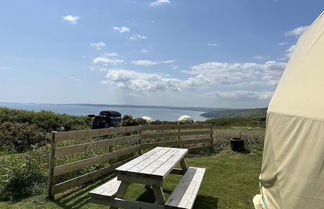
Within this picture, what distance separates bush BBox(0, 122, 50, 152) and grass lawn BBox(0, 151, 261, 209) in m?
7.39

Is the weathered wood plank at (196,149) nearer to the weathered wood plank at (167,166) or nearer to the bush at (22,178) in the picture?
the weathered wood plank at (167,166)

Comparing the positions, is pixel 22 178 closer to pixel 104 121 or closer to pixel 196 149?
pixel 196 149

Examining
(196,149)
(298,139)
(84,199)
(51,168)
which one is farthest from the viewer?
(196,149)

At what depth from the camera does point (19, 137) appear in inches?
499

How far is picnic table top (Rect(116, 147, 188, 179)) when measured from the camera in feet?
13.1

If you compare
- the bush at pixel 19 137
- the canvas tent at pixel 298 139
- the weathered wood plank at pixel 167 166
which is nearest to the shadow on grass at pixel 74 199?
the weathered wood plank at pixel 167 166

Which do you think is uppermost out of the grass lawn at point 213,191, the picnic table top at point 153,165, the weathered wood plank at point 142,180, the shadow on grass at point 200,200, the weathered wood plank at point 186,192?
the picnic table top at point 153,165

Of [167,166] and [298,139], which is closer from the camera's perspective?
[298,139]

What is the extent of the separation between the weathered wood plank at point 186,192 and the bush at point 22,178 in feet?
9.30

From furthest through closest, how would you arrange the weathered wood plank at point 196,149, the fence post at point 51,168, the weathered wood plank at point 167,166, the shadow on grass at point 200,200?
the weathered wood plank at point 196,149 < the shadow on grass at point 200,200 < the fence post at point 51,168 < the weathered wood plank at point 167,166

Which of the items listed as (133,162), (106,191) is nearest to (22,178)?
(106,191)

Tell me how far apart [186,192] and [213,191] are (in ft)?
6.51

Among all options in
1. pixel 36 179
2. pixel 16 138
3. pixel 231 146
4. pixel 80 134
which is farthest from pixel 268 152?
pixel 16 138

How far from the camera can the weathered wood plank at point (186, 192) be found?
3.85 metres
